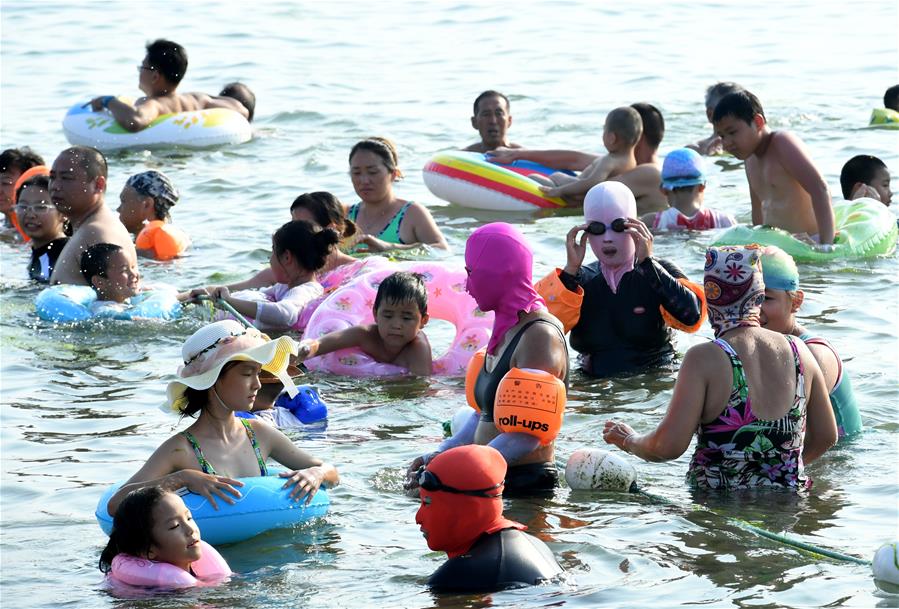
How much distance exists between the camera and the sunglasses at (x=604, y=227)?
7398mm

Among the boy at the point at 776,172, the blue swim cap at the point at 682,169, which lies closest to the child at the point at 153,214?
the blue swim cap at the point at 682,169

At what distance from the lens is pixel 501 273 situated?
5.76 m

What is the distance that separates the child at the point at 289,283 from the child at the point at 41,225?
1.73 meters

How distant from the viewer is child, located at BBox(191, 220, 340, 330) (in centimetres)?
938

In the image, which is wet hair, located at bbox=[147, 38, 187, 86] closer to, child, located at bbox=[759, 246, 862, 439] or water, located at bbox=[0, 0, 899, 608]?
water, located at bbox=[0, 0, 899, 608]

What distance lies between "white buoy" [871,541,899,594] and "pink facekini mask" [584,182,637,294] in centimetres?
270

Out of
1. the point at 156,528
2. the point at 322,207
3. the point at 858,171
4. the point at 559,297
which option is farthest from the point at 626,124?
the point at 156,528

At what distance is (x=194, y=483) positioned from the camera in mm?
5488

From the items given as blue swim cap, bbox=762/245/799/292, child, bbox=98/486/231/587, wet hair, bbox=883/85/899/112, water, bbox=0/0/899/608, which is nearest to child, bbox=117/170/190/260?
water, bbox=0/0/899/608

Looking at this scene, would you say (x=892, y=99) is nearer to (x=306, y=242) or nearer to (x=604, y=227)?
(x=306, y=242)

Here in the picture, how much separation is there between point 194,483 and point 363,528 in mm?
910

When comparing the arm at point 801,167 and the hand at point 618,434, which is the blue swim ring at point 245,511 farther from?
the arm at point 801,167

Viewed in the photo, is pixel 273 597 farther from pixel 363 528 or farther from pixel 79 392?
pixel 79 392

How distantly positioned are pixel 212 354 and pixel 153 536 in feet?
2.56
